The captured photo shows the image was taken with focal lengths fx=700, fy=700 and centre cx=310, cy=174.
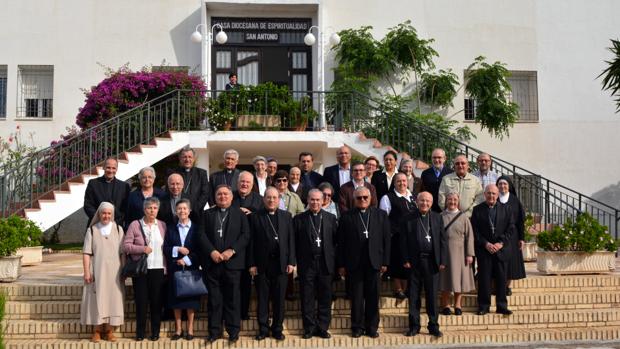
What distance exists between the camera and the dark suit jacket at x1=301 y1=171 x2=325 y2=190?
988 cm

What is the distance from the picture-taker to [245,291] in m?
8.62

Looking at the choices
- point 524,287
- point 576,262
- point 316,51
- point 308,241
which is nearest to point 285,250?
point 308,241

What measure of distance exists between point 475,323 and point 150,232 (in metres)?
4.19

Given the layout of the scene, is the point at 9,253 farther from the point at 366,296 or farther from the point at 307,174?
the point at 366,296

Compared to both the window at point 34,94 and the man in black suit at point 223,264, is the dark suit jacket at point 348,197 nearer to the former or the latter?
the man in black suit at point 223,264

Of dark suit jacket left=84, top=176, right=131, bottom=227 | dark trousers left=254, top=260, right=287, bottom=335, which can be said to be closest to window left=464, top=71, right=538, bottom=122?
dark suit jacket left=84, top=176, right=131, bottom=227

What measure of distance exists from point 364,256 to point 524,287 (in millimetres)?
2805

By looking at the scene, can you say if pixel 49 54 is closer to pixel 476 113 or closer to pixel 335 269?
pixel 476 113

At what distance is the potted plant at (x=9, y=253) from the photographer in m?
9.87

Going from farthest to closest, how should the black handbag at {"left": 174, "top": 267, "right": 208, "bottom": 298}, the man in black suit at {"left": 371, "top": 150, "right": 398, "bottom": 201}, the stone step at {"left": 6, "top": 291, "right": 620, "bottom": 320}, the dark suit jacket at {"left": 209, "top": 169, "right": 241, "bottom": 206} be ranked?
the man in black suit at {"left": 371, "top": 150, "right": 398, "bottom": 201}, the dark suit jacket at {"left": 209, "top": 169, "right": 241, "bottom": 206}, the stone step at {"left": 6, "top": 291, "right": 620, "bottom": 320}, the black handbag at {"left": 174, "top": 267, "right": 208, "bottom": 298}

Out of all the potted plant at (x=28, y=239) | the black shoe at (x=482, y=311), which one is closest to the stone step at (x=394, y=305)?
the black shoe at (x=482, y=311)

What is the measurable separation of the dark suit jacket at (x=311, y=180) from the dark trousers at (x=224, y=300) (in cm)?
210

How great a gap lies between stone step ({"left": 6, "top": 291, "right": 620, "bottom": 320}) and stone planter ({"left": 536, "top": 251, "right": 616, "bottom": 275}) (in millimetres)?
633

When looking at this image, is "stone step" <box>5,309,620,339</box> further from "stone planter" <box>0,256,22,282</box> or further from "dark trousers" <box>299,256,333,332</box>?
"stone planter" <box>0,256,22,282</box>
